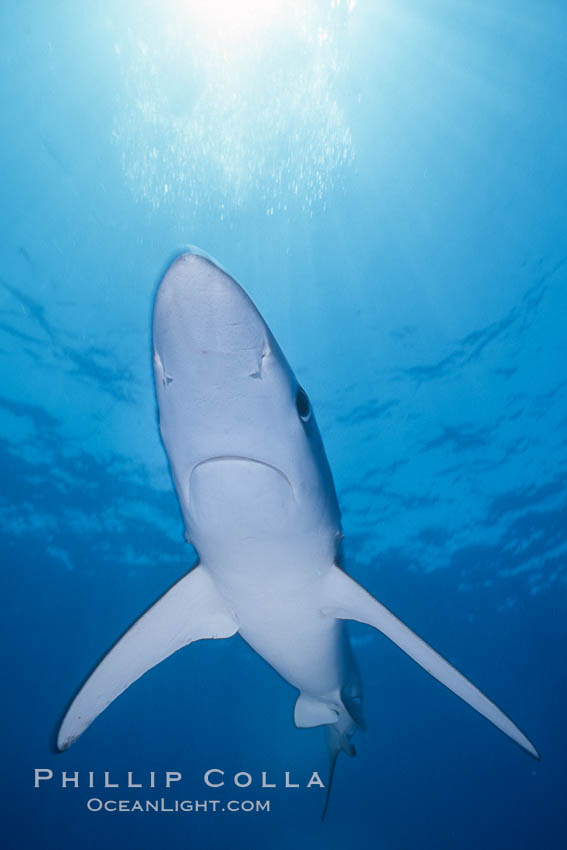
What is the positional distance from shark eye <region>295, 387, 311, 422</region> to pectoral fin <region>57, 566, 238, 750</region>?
1.59 m

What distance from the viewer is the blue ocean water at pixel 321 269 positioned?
23.4 feet

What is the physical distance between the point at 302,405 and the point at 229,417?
0.38m

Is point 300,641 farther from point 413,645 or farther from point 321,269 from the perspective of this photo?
point 321,269

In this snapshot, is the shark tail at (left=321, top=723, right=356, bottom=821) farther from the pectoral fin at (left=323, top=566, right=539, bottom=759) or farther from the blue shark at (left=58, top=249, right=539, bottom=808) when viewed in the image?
the pectoral fin at (left=323, top=566, right=539, bottom=759)

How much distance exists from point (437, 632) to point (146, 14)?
18.8m

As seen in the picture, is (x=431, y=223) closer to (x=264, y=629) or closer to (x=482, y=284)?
(x=482, y=284)

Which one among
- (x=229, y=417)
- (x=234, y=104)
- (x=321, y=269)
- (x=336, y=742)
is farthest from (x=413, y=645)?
(x=234, y=104)

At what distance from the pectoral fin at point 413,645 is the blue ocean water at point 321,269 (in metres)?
1.98

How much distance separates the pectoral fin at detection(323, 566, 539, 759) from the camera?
9.00 feet

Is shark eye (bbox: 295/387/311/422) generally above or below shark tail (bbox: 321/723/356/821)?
above

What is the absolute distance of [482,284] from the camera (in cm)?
916

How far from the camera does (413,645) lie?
283 centimetres

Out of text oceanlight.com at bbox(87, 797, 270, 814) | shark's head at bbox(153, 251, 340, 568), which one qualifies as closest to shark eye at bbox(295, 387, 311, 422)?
shark's head at bbox(153, 251, 340, 568)

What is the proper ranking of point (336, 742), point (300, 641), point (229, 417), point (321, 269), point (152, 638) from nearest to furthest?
point (229, 417)
point (152, 638)
point (300, 641)
point (336, 742)
point (321, 269)
